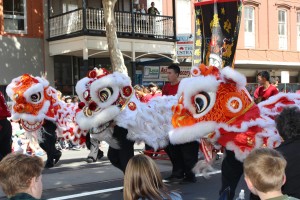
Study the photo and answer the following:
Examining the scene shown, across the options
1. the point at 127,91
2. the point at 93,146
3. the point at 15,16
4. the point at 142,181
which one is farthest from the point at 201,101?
the point at 15,16

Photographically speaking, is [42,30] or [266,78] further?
[42,30]

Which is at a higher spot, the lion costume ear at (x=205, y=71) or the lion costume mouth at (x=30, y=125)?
the lion costume ear at (x=205, y=71)

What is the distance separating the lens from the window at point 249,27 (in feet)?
90.5

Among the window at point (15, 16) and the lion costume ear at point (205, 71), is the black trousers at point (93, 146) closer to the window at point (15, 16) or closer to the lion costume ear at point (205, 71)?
the lion costume ear at point (205, 71)

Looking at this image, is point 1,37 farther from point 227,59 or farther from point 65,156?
point 227,59

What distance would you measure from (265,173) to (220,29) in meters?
8.05

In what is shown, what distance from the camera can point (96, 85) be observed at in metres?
6.44

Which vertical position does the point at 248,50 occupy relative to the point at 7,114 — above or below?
above

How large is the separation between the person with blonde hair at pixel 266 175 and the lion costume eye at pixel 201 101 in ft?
8.41

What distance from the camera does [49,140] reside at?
9.51m

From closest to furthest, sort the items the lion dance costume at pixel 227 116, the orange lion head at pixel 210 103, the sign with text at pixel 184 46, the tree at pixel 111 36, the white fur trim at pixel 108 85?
the lion dance costume at pixel 227 116 < the orange lion head at pixel 210 103 < the white fur trim at pixel 108 85 < the tree at pixel 111 36 < the sign with text at pixel 184 46

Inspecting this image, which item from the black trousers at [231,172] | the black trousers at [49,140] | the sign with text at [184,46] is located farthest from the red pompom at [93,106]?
the sign with text at [184,46]

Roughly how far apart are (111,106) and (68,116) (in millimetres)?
3617

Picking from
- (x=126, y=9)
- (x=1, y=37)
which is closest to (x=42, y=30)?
(x=1, y=37)
